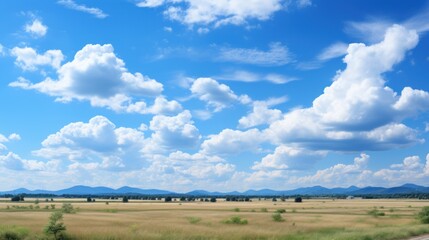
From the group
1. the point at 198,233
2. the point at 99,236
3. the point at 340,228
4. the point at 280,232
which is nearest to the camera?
the point at 99,236

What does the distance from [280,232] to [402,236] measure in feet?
44.9

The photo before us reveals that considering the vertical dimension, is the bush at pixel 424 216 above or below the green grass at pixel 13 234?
above

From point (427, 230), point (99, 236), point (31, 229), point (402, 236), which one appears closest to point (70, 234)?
point (99, 236)

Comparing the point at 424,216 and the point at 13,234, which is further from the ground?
the point at 424,216

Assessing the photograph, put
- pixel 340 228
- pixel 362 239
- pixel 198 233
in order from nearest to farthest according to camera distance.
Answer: pixel 362 239
pixel 198 233
pixel 340 228

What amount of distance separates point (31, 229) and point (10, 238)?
6456 millimetres

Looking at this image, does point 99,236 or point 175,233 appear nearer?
point 99,236

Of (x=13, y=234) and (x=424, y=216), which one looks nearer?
(x=13, y=234)

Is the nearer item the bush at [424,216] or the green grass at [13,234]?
the green grass at [13,234]

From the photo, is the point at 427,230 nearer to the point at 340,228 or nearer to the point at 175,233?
the point at 340,228

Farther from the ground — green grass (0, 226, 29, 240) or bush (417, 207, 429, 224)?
bush (417, 207, 429, 224)

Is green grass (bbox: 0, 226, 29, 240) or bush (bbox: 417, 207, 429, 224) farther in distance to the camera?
bush (bbox: 417, 207, 429, 224)

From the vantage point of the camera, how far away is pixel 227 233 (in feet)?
169

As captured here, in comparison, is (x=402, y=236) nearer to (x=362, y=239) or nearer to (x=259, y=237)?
(x=362, y=239)
